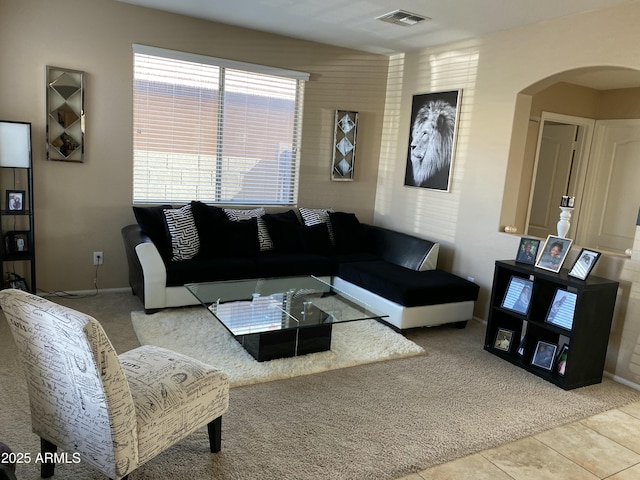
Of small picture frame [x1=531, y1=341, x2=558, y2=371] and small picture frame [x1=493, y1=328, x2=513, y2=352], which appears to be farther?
small picture frame [x1=493, y1=328, x2=513, y2=352]

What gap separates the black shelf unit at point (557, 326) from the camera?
3.21 metres

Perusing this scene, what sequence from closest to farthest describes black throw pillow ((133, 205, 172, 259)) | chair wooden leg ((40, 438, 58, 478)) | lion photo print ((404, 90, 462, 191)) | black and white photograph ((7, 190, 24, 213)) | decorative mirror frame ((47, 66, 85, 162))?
chair wooden leg ((40, 438, 58, 478))
black and white photograph ((7, 190, 24, 213))
decorative mirror frame ((47, 66, 85, 162))
black throw pillow ((133, 205, 172, 259))
lion photo print ((404, 90, 462, 191))

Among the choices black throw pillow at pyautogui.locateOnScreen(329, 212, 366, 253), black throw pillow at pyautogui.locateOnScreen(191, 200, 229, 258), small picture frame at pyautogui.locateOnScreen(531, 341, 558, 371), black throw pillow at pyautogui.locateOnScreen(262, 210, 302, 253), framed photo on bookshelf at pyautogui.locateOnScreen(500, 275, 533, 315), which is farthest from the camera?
black throw pillow at pyautogui.locateOnScreen(329, 212, 366, 253)

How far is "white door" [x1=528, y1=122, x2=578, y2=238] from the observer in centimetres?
553

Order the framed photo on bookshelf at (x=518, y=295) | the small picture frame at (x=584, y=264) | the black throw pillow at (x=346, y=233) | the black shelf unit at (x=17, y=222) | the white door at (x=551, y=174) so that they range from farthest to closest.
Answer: the white door at (x=551, y=174) < the black throw pillow at (x=346, y=233) < the black shelf unit at (x=17, y=222) < the framed photo on bookshelf at (x=518, y=295) < the small picture frame at (x=584, y=264)

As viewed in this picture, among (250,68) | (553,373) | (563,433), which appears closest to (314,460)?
(563,433)

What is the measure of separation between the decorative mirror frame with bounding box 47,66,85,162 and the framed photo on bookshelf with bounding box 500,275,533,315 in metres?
3.83

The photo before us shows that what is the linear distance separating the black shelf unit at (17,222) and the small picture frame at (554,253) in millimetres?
4037

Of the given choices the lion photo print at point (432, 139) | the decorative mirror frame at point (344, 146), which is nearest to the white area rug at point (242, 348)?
the lion photo print at point (432, 139)

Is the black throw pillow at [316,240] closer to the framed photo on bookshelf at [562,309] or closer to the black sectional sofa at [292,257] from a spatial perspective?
the black sectional sofa at [292,257]

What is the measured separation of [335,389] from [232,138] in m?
3.04

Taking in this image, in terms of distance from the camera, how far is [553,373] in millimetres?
3389

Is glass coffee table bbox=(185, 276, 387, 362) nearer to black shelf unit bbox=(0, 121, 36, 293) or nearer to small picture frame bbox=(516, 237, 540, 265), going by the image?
small picture frame bbox=(516, 237, 540, 265)

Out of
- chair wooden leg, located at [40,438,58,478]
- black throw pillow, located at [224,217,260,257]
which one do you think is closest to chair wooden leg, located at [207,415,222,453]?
chair wooden leg, located at [40,438,58,478]
